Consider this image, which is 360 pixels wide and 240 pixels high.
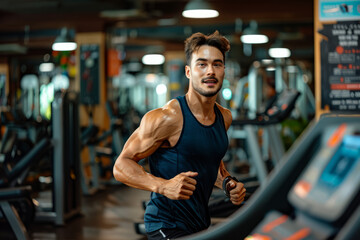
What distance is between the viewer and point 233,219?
3.28ft

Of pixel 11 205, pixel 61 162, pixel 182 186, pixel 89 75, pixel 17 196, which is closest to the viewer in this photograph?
pixel 182 186

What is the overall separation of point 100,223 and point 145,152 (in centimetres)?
355

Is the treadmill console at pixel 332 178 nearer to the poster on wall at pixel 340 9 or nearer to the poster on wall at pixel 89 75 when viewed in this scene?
the poster on wall at pixel 340 9

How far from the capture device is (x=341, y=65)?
320 cm

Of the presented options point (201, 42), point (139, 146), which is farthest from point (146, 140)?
point (201, 42)

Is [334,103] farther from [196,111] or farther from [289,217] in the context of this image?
[289,217]

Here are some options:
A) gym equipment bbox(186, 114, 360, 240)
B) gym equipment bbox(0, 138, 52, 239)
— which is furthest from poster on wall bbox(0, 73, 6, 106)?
gym equipment bbox(186, 114, 360, 240)

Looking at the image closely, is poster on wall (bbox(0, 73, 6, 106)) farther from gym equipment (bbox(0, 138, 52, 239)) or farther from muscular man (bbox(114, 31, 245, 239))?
muscular man (bbox(114, 31, 245, 239))

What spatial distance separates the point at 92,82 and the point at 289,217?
8.72 meters

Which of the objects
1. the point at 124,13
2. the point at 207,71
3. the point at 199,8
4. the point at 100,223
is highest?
the point at 124,13

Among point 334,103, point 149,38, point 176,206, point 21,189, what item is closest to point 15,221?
point 21,189

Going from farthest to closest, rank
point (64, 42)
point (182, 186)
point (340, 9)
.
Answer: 1. point (64, 42)
2. point (340, 9)
3. point (182, 186)

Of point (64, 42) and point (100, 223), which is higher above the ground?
point (64, 42)

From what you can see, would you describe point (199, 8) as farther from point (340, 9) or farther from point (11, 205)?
point (11, 205)
